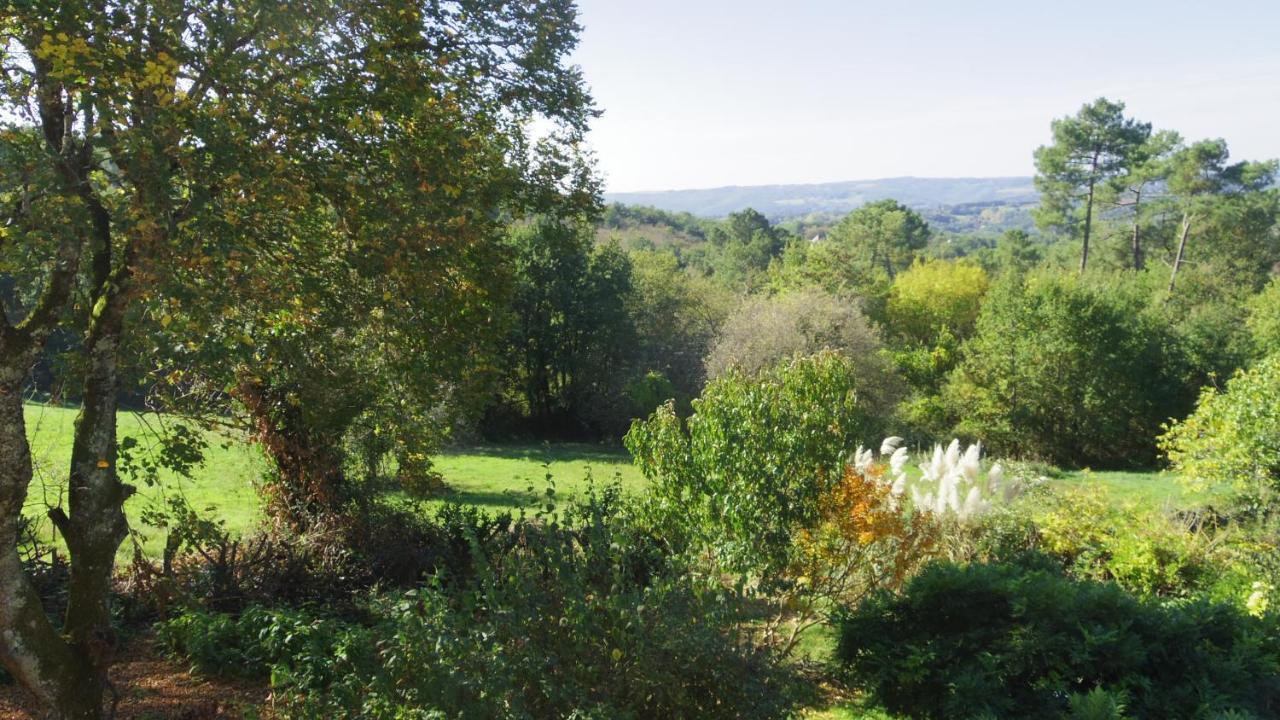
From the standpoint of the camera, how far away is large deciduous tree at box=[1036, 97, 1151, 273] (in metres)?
41.0

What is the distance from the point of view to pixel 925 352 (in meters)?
31.2

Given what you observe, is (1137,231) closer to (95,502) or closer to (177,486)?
(177,486)

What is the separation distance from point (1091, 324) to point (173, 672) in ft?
94.0

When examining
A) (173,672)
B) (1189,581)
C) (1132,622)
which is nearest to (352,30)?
(173,672)

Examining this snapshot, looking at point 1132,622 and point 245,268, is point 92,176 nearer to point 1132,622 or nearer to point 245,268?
point 245,268

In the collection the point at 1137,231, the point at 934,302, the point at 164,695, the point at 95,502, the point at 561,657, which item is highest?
the point at 1137,231

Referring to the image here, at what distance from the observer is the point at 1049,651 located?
552 centimetres

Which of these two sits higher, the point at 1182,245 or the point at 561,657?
the point at 1182,245

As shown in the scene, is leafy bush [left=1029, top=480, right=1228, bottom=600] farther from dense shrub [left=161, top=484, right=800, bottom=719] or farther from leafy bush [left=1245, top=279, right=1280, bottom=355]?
leafy bush [left=1245, top=279, right=1280, bottom=355]

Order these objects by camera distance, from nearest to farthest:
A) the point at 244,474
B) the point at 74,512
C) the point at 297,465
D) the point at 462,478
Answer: the point at 74,512, the point at 297,465, the point at 244,474, the point at 462,478

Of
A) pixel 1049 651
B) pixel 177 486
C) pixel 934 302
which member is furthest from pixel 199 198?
pixel 934 302

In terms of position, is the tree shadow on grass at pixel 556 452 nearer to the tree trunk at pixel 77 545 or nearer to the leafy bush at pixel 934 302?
the leafy bush at pixel 934 302

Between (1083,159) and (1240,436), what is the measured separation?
36.0 metres

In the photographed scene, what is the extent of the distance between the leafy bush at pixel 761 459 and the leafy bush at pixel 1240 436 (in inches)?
306
